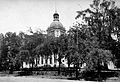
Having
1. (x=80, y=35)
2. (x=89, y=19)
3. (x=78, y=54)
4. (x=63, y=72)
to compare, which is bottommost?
(x=63, y=72)

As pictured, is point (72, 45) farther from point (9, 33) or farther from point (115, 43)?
point (9, 33)

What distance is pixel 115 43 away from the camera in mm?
45500

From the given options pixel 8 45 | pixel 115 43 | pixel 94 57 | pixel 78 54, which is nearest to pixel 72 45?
pixel 78 54

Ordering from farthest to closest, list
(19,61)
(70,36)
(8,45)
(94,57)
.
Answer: (8,45) < (19,61) < (70,36) < (94,57)

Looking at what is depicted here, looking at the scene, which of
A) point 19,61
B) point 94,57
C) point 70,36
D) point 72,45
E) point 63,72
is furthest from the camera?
point 19,61

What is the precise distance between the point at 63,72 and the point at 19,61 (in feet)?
45.0

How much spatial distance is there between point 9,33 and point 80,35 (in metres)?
27.6

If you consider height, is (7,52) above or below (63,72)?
above

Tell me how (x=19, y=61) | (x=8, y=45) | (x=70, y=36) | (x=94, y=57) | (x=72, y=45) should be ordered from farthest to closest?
(x=8, y=45)
(x=19, y=61)
(x=70, y=36)
(x=72, y=45)
(x=94, y=57)

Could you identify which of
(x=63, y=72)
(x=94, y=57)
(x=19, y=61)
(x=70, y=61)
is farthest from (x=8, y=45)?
(x=94, y=57)

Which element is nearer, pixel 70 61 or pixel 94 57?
pixel 94 57

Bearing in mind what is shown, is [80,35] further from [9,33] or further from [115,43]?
[9,33]

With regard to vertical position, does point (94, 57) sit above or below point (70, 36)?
below

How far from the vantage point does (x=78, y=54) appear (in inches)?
1646
